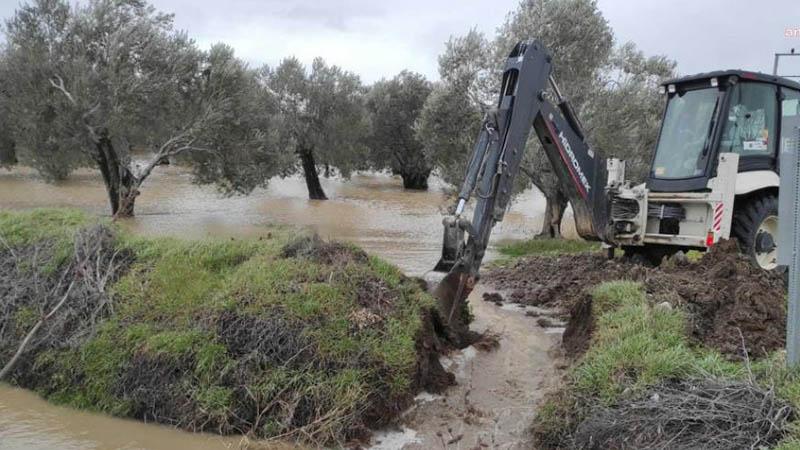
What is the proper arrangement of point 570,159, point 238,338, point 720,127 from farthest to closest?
point 720,127, point 570,159, point 238,338

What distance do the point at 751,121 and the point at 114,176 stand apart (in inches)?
863

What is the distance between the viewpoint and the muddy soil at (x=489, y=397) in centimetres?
597

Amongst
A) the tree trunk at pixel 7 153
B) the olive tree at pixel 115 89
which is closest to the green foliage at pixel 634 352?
the olive tree at pixel 115 89

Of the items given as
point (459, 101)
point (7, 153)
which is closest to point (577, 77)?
point (459, 101)

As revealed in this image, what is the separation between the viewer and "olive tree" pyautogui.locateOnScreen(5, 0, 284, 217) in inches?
906

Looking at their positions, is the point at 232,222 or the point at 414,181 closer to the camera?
the point at 232,222

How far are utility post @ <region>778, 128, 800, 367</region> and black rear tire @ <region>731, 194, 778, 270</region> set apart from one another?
16.7 ft

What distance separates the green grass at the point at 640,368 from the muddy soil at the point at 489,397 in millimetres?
475

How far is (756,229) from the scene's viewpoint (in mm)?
9500

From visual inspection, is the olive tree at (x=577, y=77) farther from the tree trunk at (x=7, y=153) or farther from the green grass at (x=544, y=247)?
the tree trunk at (x=7, y=153)

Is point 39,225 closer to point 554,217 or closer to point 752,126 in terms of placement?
point 752,126

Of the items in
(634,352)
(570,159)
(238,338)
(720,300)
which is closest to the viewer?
(634,352)

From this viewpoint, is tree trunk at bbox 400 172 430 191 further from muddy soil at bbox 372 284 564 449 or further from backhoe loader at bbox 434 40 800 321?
muddy soil at bbox 372 284 564 449

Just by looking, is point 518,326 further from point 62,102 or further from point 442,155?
point 62,102
